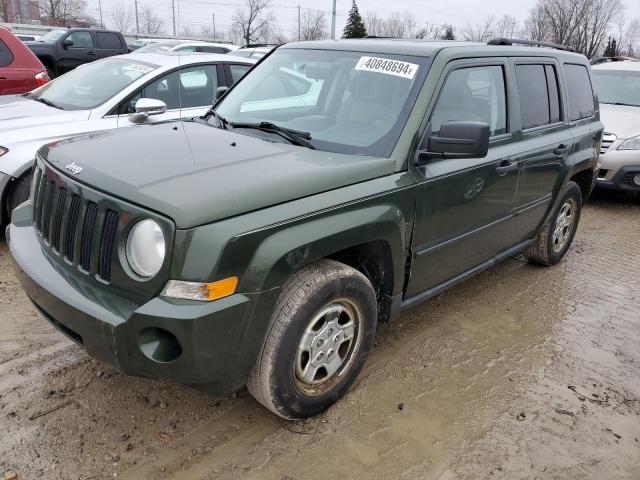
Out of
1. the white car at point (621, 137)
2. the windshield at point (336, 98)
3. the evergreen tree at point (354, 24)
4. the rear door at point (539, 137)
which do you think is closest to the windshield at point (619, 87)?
the white car at point (621, 137)

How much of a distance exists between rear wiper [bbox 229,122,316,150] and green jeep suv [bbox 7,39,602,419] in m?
0.01

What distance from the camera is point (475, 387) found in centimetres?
324

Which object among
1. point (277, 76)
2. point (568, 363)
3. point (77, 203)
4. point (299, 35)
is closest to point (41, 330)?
point (77, 203)

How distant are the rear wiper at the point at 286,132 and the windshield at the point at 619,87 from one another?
295 inches

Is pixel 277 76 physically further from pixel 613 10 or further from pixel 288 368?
pixel 613 10

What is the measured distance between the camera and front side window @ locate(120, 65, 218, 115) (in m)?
5.61

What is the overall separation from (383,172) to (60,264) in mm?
1634

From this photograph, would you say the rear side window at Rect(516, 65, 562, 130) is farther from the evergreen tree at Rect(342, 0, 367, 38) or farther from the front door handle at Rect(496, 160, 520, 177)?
the evergreen tree at Rect(342, 0, 367, 38)

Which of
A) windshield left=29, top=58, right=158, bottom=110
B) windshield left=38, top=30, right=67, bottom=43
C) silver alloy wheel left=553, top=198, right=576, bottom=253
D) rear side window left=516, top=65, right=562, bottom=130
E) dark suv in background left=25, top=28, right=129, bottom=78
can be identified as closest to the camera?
rear side window left=516, top=65, right=562, bottom=130

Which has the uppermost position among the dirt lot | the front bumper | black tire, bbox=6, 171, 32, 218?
the front bumper

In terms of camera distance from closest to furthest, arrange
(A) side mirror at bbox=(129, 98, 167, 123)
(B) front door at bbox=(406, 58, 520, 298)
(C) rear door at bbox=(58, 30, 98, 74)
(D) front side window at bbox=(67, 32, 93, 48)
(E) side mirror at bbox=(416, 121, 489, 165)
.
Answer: (E) side mirror at bbox=(416, 121, 489, 165) → (B) front door at bbox=(406, 58, 520, 298) → (A) side mirror at bbox=(129, 98, 167, 123) → (C) rear door at bbox=(58, 30, 98, 74) → (D) front side window at bbox=(67, 32, 93, 48)

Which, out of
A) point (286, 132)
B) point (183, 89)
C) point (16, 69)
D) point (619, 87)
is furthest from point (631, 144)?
point (16, 69)

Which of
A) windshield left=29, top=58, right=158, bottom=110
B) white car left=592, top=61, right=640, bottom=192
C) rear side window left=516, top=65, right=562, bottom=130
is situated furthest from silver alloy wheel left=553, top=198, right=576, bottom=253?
windshield left=29, top=58, right=158, bottom=110

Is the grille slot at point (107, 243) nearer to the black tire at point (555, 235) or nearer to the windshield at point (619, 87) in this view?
the black tire at point (555, 235)
